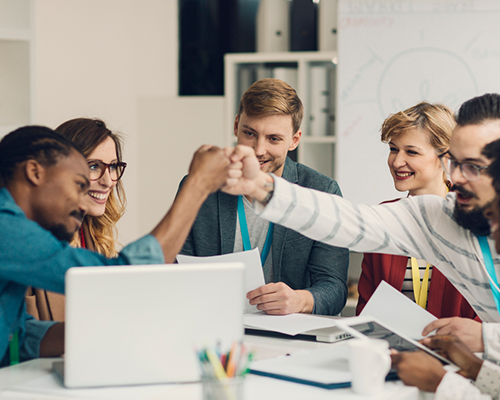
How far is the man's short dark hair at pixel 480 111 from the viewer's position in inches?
53.4

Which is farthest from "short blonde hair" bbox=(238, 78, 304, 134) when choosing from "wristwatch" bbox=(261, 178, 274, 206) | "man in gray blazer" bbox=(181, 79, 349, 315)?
"wristwatch" bbox=(261, 178, 274, 206)

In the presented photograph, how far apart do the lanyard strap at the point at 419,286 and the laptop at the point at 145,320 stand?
3.03 ft

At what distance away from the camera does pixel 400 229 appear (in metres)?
1.48

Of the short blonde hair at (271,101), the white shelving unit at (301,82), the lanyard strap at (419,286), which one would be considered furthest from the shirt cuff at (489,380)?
the white shelving unit at (301,82)

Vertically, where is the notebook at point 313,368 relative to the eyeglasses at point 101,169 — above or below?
below

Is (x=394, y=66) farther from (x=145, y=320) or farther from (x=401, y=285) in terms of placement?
(x=145, y=320)

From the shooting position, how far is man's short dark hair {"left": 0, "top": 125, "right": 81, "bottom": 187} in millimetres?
1158

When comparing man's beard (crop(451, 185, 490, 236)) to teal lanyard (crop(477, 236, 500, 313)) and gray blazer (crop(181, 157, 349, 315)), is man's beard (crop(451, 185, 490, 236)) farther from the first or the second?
gray blazer (crop(181, 157, 349, 315))

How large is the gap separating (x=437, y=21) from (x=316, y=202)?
1741mm

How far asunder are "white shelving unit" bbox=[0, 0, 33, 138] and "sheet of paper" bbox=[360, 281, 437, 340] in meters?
1.69

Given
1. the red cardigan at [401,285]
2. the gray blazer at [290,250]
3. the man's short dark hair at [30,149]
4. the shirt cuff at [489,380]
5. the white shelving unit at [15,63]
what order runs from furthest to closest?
the white shelving unit at [15,63]
the gray blazer at [290,250]
the red cardigan at [401,285]
the man's short dark hair at [30,149]
the shirt cuff at [489,380]

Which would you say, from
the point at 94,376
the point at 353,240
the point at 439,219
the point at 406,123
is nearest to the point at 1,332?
the point at 94,376

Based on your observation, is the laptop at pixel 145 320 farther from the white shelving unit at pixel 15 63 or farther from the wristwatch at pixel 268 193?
the white shelving unit at pixel 15 63

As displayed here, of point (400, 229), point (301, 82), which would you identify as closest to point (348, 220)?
point (400, 229)
